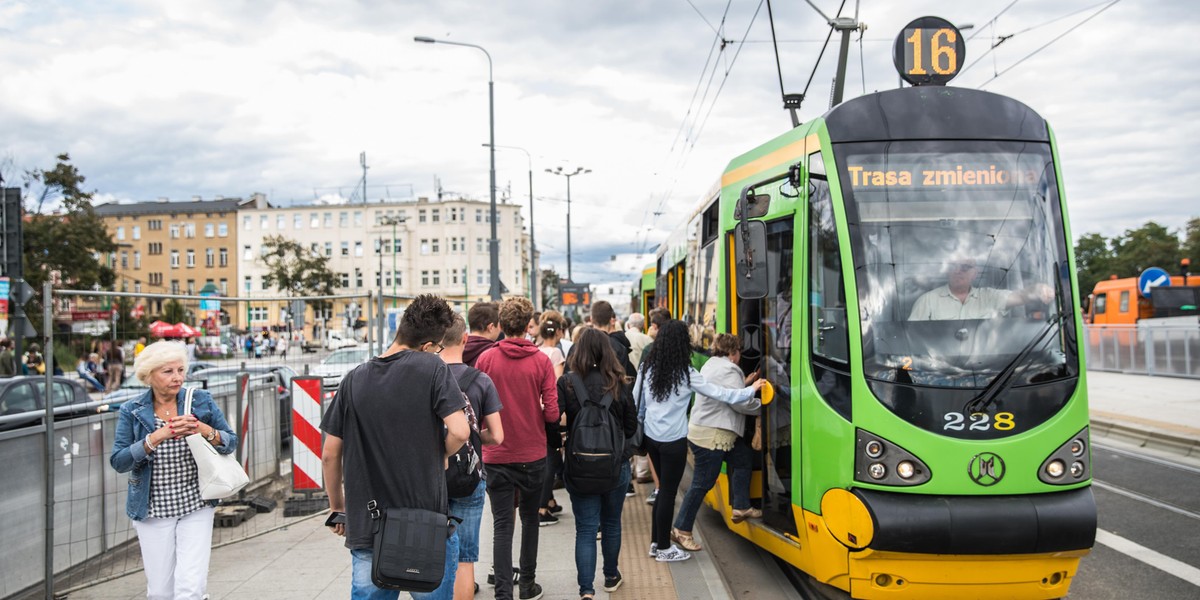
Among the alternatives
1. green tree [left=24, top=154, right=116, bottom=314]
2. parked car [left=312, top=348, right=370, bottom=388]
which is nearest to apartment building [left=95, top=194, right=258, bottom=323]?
green tree [left=24, top=154, right=116, bottom=314]

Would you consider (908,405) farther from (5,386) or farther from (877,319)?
(5,386)

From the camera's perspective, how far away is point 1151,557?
257 inches

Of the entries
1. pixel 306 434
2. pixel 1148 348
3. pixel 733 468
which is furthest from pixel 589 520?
pixel 1148 348

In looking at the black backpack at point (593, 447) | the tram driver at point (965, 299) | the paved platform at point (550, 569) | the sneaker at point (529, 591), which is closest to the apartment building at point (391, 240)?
the paved platform at point (550, 569)

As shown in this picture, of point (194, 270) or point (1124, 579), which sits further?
point (194, 270)

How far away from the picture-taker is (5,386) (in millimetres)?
11500

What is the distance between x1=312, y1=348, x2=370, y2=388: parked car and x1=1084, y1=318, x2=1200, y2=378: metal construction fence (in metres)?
17.7

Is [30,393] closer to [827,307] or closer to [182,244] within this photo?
[827,307]

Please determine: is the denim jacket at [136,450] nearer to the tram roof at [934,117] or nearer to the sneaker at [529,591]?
the sneaker at [529,591]

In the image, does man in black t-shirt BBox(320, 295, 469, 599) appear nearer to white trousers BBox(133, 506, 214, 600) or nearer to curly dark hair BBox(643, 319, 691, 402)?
white trousers BBox(133, 506, 214, 600)

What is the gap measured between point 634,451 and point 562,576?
42.2 inches

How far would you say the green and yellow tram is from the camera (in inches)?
181

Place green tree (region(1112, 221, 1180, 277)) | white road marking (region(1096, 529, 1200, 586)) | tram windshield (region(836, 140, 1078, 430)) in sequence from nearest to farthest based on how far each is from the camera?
tram windshield (region(836, 140, 1078, 430)) < white road marking (region(1096, 529, 1200, 586)) < green tree (region(1112, 221, 1180, 277))

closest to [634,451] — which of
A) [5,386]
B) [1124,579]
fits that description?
[1124,579]
